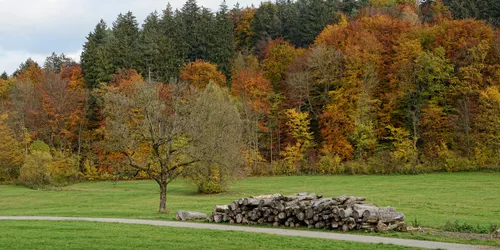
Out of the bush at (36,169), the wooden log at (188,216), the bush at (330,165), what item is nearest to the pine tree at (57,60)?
the bush at (36,169)

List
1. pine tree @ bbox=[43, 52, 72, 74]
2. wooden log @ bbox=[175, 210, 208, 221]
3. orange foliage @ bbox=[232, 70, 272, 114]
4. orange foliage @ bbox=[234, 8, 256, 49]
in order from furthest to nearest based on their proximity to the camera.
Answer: pine tree @ bbox=[43, 52, 72, 74] < orange foliage @ bbox=[234, 8, 256, 49] < orange foliage @ bbox=[232, 70, 272, 114] < wooden log @ bbox=[175, 210, 208, 221]

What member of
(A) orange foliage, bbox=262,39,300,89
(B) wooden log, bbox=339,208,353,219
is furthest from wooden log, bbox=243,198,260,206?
(A) orange foliage, bbox=262,39,300,89

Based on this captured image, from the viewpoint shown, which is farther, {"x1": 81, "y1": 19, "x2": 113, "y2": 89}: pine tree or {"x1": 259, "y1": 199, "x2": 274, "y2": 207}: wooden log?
{"x1": 81, "y1": 19, "x2": 113, "y2": 89}: pine tree

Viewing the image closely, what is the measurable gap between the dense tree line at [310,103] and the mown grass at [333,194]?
4.59 meters

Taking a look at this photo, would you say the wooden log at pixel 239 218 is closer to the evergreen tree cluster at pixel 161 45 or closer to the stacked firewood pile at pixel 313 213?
A: the stacked firewood pile at pixel 313 213

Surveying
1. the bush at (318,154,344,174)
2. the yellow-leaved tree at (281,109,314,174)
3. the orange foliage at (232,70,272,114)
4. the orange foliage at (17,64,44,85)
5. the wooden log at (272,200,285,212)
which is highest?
the orange foliage at (17,64,44,85)

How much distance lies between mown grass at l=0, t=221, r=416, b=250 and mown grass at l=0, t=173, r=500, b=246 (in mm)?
6487

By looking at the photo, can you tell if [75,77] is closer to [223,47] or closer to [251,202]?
[223,47]

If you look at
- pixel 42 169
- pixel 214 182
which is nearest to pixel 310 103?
pixel 214 182

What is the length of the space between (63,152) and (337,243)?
69476mm

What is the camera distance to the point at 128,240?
1753cm

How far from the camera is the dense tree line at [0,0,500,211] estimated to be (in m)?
60.9

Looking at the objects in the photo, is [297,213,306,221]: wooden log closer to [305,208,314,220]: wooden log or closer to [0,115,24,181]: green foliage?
[305,208,314,220]: wooden log

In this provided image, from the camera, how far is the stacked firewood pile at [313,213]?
19328 mm
